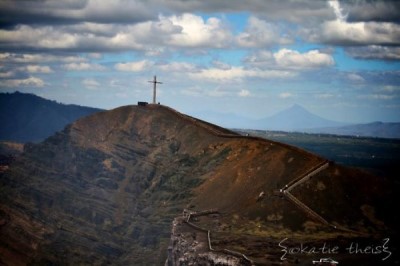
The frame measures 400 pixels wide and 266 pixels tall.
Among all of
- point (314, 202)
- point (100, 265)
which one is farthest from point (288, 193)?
point (100, 265)

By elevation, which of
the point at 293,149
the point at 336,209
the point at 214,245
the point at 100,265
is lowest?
the point at 100,265

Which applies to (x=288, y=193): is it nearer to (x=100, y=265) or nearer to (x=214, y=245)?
(x=214, y=245)

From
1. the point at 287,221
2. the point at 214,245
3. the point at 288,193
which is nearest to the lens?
the point at 214,245

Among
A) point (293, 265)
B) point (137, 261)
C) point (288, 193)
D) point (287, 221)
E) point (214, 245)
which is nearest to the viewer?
point (293, 265)

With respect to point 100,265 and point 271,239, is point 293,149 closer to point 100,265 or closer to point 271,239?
point 271,239

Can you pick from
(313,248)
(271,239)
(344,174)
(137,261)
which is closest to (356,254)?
(313,248)

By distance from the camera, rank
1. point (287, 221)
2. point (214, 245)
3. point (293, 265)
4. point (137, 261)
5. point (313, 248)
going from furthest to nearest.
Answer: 1. point (137, 261)
2. point (287, 221)
3. point (214, 245)
4. point (313, 248)
5. point (293, 265)

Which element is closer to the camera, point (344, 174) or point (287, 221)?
point (287, 221)

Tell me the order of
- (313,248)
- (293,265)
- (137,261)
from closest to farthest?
(293,265), (313,248), (137,261)

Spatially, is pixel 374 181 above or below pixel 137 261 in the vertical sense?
above
